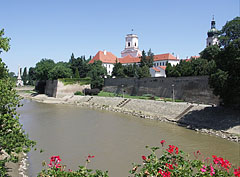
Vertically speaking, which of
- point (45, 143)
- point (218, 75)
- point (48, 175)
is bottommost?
point (45, 143)

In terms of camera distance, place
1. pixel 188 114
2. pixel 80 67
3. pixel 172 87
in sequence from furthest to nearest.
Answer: pixel 80 67 < pixel 172 87 < pixel 188 114

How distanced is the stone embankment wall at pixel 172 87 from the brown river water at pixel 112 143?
28.3 feet

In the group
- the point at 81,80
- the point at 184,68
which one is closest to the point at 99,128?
the point at 184,68

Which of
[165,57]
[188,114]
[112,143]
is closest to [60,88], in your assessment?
[188,114]

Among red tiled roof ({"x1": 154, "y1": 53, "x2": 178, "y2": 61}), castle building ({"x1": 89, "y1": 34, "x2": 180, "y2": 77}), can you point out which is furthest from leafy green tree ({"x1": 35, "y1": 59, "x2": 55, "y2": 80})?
red tiled roof ({"x1": 154, "y1": 53, "x2": 178, "y2": 61})

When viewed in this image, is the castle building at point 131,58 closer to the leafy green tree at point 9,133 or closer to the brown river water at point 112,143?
the brown river water at point 112,143

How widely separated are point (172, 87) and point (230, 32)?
51.0 feet

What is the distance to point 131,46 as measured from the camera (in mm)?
84188

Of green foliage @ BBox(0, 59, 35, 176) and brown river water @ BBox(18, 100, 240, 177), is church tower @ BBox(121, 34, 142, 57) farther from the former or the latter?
green foliage @ BBox(0, 59, 35, 176)

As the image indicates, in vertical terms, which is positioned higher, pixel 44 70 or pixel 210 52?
pixel 210 52

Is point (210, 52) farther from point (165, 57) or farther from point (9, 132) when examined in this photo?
point (9, 132)

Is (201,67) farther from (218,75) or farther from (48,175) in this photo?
(48,175)

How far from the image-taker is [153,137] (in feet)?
54.9

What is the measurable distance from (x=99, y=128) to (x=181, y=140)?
714 cm
